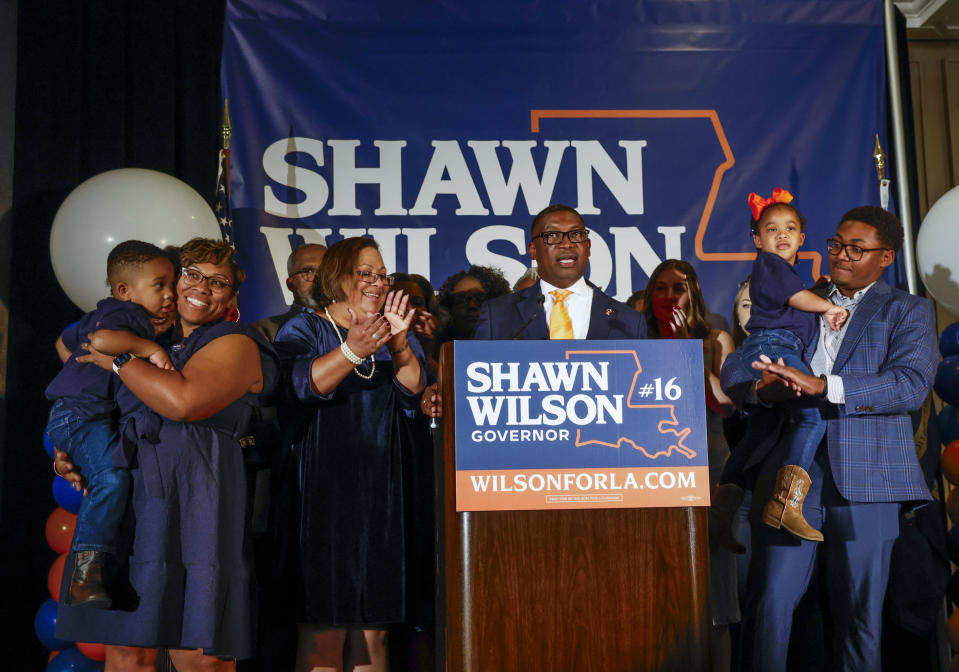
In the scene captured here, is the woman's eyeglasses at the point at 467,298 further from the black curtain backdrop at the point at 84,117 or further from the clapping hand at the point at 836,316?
the clapping hand at the point at 836,316

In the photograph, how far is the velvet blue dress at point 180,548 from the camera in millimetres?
2713

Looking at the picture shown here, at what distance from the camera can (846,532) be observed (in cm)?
320

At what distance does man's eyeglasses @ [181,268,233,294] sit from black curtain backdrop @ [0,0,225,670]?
1.25 metres

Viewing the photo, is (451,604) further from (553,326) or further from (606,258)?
(606,258)

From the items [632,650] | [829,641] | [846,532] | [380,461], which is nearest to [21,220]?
[380,461]

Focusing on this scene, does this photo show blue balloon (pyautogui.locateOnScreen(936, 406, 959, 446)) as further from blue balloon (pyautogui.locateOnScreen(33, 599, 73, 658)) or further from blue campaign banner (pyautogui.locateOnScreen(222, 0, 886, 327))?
blue balloon (pyautogui.locateOnScreen(33, 599, 73, 658))

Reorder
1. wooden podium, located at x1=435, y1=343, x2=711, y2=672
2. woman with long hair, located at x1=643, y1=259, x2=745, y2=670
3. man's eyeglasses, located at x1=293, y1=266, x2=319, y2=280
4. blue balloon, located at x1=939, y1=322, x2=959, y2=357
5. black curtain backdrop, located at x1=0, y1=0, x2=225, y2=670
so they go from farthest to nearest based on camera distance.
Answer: black curtain backdrop, located at x1=0, y1=0, x2=225, y2=670 → man's eyeglasses, located at x1=293, y1=266, x2=319, y2=280 → blue balloon, located at x1=939, y1=322, x2=959, y2=357 → woman with long hair, located at x1=643, y1=259, x2=745, y2=670 → wooden podium, located at x1=435, y1=343, x2=711, y2=672

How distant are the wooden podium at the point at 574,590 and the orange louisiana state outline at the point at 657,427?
0.43 feet

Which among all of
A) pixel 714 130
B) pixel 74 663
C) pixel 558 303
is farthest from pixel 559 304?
pixel 74 663

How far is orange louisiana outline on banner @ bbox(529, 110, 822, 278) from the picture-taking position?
4254 millimetres

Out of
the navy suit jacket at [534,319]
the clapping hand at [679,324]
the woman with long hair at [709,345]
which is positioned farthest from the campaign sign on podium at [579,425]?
the clapping hand at [679,324]

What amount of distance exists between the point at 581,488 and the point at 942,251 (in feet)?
8.73

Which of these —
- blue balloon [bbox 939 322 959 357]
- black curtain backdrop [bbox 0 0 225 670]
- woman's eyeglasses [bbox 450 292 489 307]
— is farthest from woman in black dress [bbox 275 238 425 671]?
blue balloon [bbox 939 322 959 357]

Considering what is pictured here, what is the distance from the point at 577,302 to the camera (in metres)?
3.45
